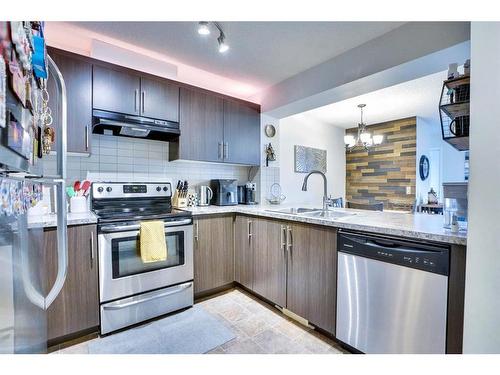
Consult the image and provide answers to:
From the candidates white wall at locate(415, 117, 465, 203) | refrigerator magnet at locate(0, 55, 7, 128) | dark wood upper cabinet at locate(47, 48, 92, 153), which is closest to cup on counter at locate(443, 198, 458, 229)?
refrigerator magnet at locate(0, 55, 7, 128)

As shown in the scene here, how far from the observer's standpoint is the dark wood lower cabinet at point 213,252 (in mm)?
2252

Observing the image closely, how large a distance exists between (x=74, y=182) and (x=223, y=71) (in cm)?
182

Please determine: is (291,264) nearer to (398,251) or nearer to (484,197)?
(398,251)

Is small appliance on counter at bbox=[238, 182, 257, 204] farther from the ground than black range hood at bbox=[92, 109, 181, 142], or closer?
closer

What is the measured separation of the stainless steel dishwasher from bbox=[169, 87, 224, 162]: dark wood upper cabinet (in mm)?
1651

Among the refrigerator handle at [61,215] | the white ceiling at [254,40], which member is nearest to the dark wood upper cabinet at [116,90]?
the white ceiling at [254,40]

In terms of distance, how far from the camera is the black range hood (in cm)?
197

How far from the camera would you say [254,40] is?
197 cm

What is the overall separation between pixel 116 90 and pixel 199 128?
2.67 feet

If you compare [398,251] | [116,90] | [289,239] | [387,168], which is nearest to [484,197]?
[398,251]

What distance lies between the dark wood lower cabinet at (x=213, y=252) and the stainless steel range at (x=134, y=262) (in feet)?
0.38

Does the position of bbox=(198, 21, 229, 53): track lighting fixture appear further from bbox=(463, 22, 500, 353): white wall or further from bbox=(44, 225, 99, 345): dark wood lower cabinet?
bbox=(44, 225, 99, 345): dark wood lower cabinet
